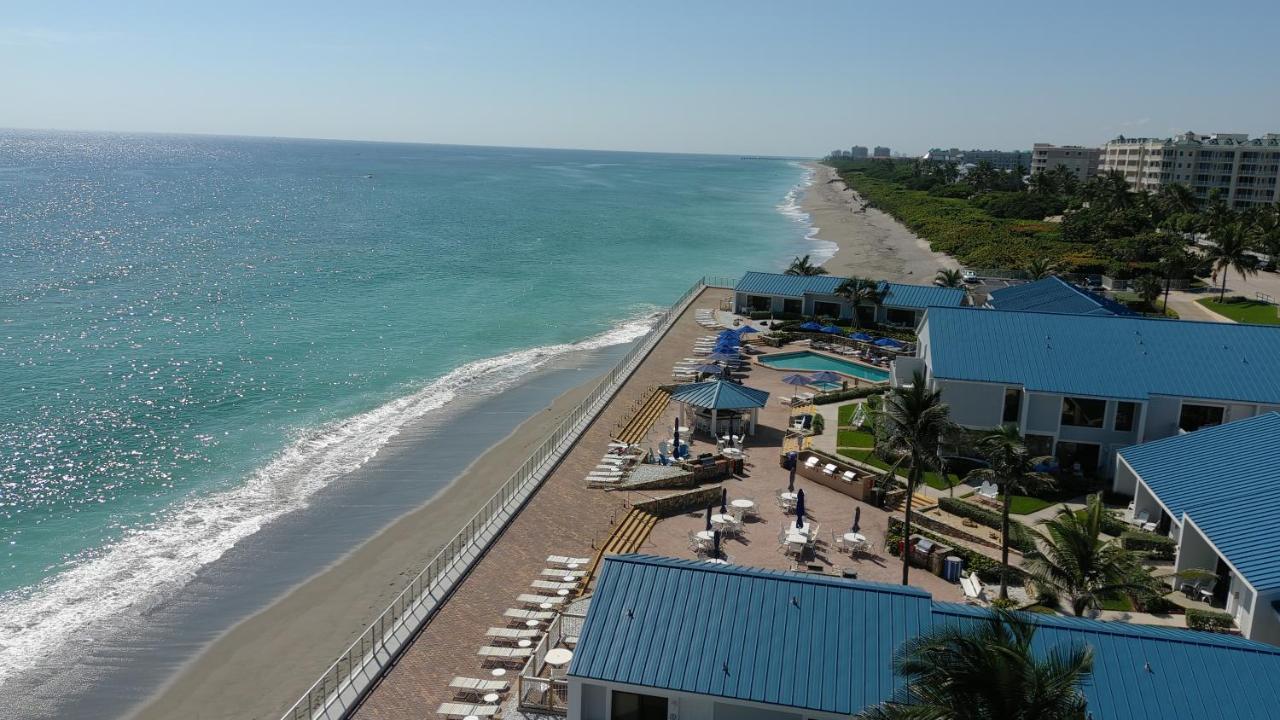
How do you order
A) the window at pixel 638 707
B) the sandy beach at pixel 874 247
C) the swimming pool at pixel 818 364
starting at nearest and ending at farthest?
the window at pixel 638 707, the swimming pool at pixel 818 364, the sandy beach at pixel 874 247

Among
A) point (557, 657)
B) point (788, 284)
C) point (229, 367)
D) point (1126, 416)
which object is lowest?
point (229, 367)

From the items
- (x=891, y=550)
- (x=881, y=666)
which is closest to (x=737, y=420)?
(x=891, y=550)

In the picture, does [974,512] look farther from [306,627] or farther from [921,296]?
[921,296]

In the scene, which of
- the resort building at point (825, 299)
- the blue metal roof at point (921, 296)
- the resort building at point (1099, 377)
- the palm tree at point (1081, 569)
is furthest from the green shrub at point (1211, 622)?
the blue metal roof at point (921, 296)

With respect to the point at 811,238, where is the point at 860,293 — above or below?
above

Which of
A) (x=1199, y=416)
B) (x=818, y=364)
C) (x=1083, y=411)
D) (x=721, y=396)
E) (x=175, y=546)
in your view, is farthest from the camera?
(x=818, y=364)

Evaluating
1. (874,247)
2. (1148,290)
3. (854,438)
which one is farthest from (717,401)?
(874,247)

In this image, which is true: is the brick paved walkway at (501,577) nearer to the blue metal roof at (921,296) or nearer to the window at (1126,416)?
the window at (1126,416)

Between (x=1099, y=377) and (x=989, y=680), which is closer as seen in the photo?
(x=989, y=680)
